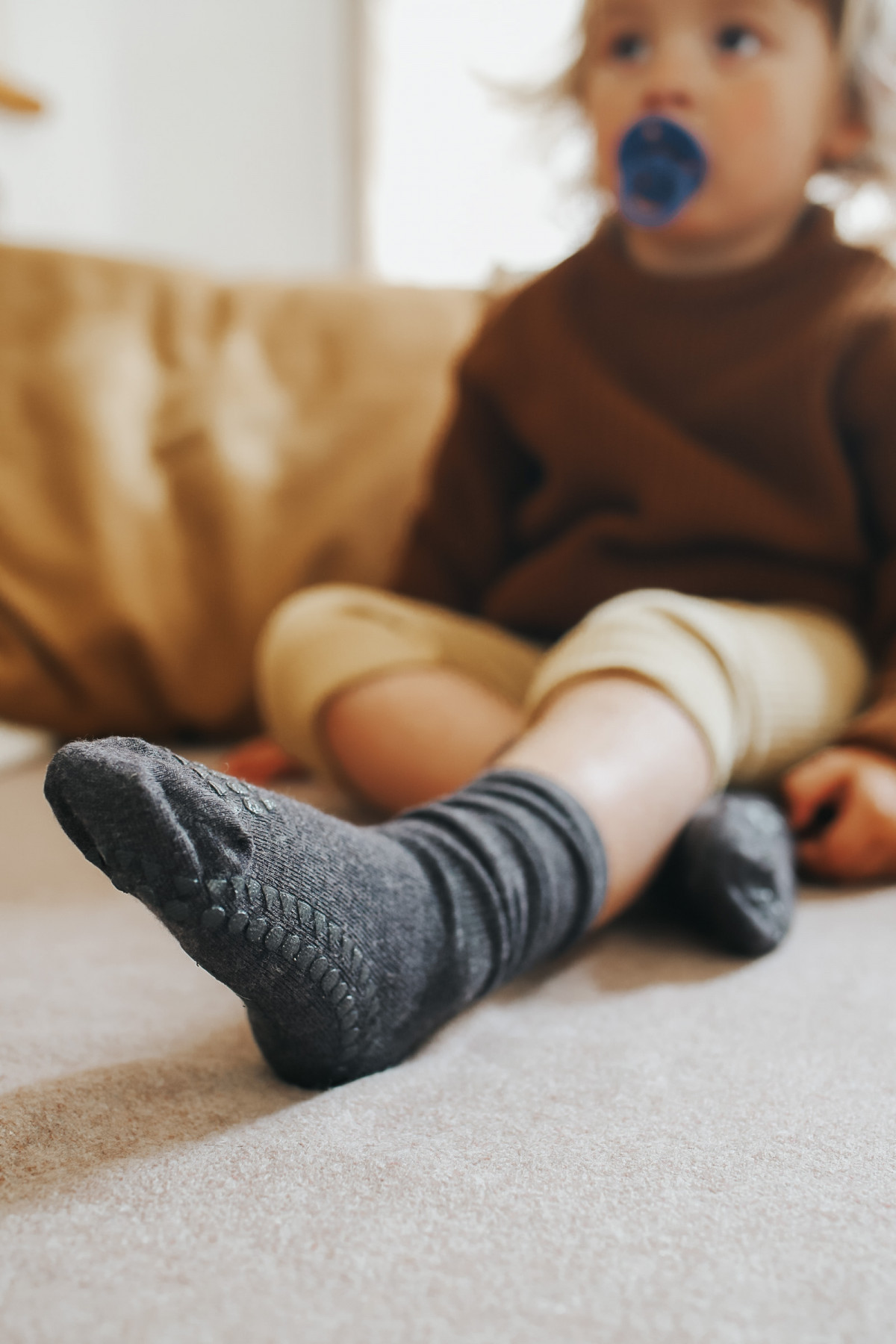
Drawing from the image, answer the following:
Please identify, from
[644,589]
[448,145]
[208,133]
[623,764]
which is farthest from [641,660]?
[208,133]

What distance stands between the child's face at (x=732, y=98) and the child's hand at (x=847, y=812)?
16.6 inches

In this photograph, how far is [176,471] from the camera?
3.18 feet

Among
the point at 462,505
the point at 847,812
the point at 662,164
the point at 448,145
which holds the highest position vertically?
the point at 448,145

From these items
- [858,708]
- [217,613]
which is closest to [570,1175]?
[858,708]

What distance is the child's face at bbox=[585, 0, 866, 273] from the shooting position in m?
0.76

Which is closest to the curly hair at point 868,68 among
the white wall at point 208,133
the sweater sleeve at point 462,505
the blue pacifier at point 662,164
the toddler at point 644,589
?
the toddler at point 644,589

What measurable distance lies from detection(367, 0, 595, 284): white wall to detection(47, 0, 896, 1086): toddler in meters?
1.05

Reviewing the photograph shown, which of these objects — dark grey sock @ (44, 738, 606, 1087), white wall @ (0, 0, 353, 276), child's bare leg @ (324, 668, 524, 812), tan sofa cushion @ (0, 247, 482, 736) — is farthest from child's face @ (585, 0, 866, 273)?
white wall @ (0, 0, 353, 276)

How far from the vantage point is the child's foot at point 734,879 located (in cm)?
51

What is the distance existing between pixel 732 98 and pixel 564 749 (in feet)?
1.70

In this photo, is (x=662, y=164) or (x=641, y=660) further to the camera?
(x=662, y=164)

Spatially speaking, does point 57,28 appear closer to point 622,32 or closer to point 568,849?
point 622,32

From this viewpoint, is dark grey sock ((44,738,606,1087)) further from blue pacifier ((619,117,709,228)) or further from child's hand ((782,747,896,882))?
blue pacifier ((619,117,709,228))

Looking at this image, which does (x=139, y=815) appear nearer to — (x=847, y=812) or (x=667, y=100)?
(x=847, y=812)
